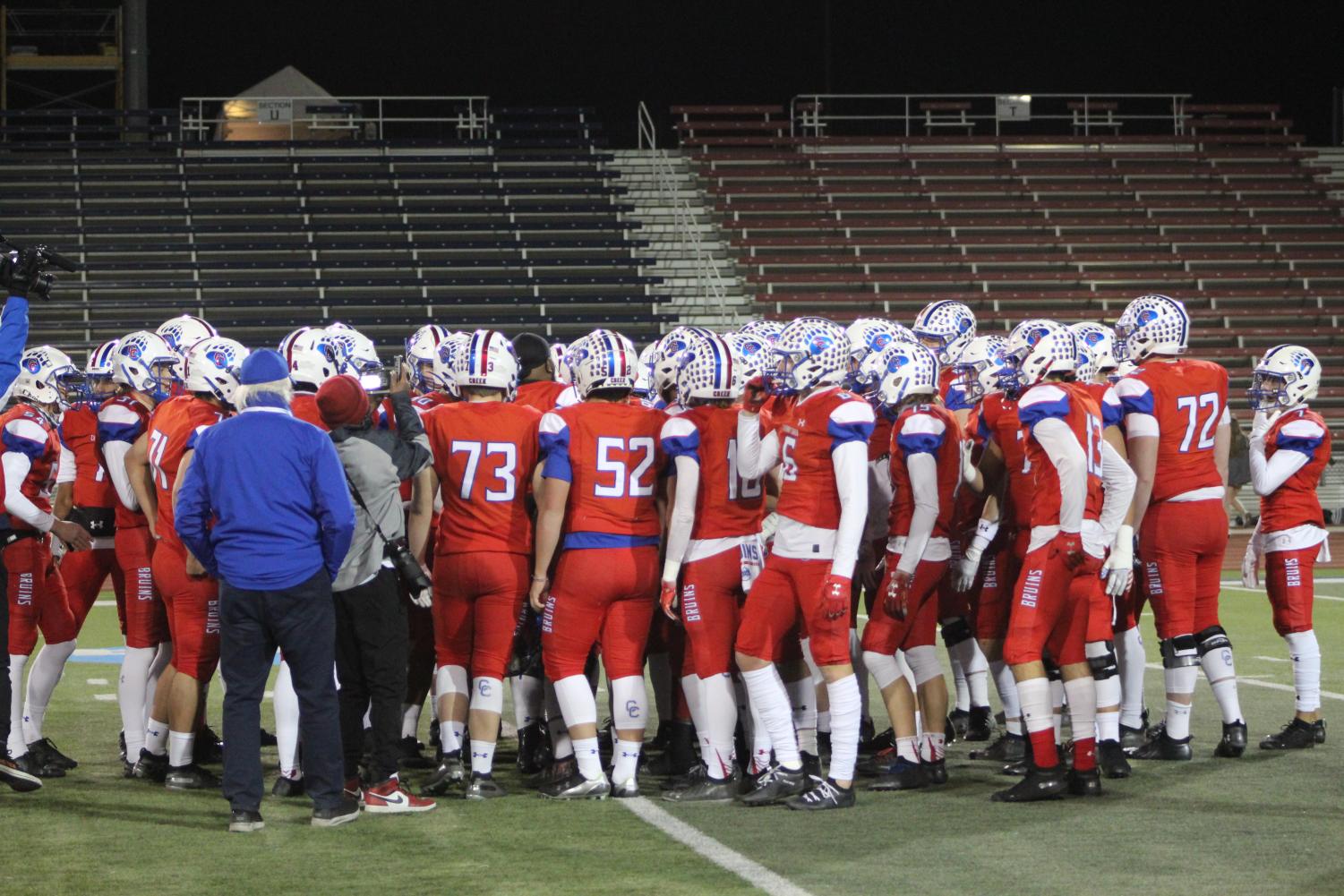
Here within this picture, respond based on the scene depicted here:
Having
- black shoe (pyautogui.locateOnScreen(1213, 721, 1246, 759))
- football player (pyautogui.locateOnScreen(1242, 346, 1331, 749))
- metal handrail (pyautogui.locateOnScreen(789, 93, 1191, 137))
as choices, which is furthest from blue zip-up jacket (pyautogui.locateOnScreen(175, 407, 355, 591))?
metal handrail (pyautogui.locateOnScreen(789, 93, 1191, 137))

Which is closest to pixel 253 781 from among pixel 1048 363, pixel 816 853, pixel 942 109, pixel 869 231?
pixel 816 853

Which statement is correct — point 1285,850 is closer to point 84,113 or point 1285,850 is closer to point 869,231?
point 869,231

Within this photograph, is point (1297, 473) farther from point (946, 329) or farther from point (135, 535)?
point (135, 535)

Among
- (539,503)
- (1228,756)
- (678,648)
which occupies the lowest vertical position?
(1228,756)

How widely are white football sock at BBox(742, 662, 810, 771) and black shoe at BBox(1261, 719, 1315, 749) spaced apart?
2677 mm

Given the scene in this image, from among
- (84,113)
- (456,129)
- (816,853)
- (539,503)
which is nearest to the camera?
(816,853)

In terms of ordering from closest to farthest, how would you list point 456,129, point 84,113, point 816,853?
point 816,853, point 84,113, point 456,129

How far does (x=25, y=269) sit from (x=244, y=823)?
2337 mm

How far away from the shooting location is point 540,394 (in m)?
8.23

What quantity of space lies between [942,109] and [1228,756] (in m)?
19.8

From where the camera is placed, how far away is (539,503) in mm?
6652

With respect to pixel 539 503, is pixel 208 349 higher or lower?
higher

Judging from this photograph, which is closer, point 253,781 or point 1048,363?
point 253,781

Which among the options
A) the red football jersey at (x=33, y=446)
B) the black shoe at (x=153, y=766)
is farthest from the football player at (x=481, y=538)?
the red football jersey at (x=33, y=446)
